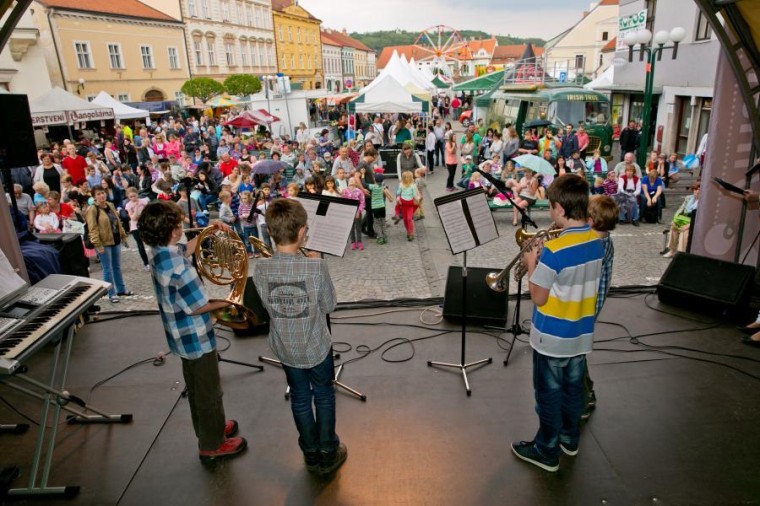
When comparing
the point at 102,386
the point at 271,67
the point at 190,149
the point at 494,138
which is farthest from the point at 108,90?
the point at 102,386

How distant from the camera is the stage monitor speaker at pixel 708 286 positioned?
5250 millimetres

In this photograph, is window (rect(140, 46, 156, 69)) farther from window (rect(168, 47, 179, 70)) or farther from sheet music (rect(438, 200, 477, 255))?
sheet music (rect(438, 200, 477, 255))

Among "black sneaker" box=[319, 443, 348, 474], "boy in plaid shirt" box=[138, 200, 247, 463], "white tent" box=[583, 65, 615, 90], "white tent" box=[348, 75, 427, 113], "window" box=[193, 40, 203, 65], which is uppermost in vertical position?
"window" box=[193, 40, 203, 65]

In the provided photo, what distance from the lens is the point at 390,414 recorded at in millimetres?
4020

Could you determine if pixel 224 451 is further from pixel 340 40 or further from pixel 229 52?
pixel 340 40

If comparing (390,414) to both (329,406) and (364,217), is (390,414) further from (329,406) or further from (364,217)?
(364,217)

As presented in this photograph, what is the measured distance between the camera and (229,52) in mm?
46281

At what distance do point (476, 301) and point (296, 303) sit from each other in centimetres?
310

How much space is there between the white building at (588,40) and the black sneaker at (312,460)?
47.5m

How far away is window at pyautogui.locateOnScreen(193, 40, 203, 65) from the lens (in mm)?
40688

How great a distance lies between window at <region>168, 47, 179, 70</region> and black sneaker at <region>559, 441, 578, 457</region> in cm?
4115

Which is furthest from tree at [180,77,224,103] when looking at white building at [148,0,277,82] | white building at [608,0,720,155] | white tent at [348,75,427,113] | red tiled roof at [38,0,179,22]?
white building at [608,0,720,155]

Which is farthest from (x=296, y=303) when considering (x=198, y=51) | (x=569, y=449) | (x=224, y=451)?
(x=198, y=51)

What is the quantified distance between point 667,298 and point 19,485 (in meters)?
6.55
